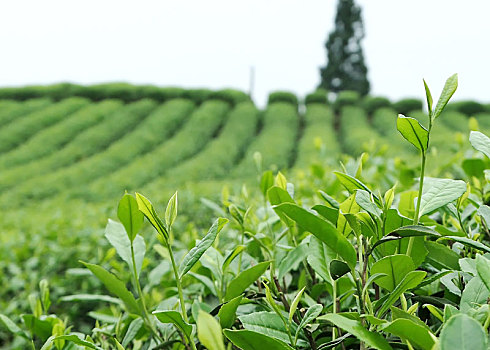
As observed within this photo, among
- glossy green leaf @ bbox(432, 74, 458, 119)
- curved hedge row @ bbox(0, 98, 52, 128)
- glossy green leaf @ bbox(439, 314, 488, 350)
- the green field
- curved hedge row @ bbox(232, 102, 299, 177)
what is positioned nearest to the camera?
glossy green leaf @ bbox(439, 314, 488, 350)

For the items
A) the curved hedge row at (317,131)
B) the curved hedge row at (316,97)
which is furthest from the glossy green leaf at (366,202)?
the curved hedge row at (316,97)

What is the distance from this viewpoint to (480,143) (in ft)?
1.56

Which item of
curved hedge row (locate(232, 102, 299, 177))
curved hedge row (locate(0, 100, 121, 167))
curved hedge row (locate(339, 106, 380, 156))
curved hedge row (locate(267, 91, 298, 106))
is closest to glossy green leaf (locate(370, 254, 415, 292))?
curved hedge row (locate(232, 102, 299, 177))

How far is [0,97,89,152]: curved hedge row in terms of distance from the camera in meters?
13.3

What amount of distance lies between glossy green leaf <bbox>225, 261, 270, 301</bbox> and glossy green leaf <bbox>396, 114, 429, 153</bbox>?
186 mm

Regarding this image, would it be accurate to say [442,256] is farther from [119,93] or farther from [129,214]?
[119,93]

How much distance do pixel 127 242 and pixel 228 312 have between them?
0.22 m

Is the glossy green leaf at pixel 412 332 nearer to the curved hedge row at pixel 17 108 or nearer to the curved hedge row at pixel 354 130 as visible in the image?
the curved hedge row at pixel 354 130

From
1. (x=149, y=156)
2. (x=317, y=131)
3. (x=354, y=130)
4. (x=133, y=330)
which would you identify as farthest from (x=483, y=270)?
(x=317, y=131)

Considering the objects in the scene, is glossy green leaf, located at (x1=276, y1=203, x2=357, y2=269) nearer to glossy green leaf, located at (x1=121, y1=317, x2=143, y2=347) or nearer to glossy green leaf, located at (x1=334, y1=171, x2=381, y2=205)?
glossy green leaf, located at (x1=334, y1=171, x2=381, y2=205)

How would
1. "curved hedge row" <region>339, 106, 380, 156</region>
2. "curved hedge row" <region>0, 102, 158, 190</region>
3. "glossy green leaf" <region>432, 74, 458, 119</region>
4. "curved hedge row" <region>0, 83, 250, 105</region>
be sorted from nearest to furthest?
"glossy green leaf" <region>432, 74, 458, 119</region>, "curved hedge row" <region>0, 102, 158, 190</region>, "curved hedge row" <region>339, 106, 380, 156</region>, "curved hedge row" <region>0, 83, 250, 105</region>

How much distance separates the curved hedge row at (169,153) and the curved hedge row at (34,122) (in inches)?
158

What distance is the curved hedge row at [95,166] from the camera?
9522 mm

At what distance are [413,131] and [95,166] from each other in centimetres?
1178
